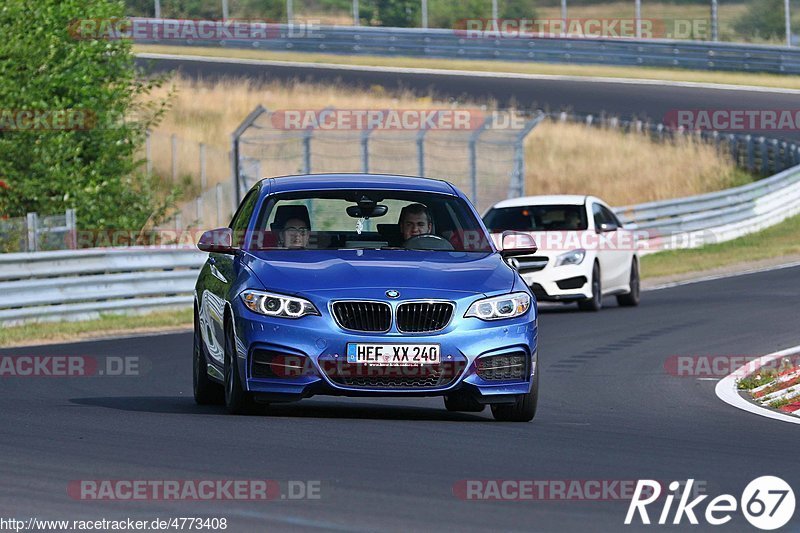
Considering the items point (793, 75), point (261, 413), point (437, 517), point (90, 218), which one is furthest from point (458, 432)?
point (793, 75)

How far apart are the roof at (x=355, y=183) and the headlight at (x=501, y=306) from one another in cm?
140

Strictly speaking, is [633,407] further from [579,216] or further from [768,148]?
[768,148]

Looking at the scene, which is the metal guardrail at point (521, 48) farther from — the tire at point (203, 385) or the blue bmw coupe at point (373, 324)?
the blue bmw coupe at point (373, 324)

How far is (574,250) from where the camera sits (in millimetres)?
22484

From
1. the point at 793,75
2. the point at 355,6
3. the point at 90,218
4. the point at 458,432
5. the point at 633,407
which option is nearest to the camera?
the point at 458,432

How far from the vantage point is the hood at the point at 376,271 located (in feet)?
34.1

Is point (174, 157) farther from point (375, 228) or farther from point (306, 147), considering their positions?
point (375, 228)

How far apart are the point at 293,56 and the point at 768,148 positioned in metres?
21.0

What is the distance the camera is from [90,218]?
27.4 meters

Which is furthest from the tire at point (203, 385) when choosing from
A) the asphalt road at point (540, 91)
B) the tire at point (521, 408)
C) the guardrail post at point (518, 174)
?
the asphalt road at point (540, 91)

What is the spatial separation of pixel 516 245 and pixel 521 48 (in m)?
45.4

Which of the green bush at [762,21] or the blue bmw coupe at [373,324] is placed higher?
the green bush at [762,21]

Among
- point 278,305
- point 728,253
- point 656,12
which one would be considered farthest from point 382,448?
point 656,12

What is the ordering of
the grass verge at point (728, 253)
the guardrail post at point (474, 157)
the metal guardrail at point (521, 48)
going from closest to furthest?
the guardrail post at point (474, 157) → the grass verge at point (728, 253) → the metal guardrail at point (521, 48)
